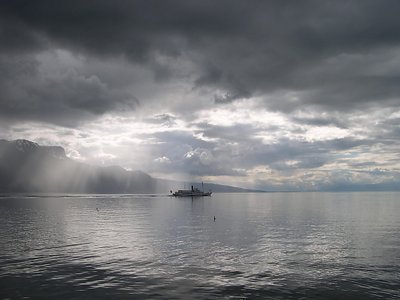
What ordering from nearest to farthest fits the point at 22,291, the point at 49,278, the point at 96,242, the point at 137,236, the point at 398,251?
the point at 22,291
the point at 49,278
the point at 398,251
the point at 96,242
the point at 137,236

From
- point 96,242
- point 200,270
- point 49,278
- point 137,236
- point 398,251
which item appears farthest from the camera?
point 137,236

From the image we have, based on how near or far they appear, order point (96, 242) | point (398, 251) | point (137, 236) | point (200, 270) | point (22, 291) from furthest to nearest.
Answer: point (137, 236), point (96, 242), point (398, 251), point (200, 270), point (22, 291)

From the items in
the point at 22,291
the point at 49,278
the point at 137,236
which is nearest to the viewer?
the point at 22,291

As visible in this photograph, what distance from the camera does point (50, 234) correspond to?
248 feet

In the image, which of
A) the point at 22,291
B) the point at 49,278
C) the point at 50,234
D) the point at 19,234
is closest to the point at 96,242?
the point at 50,234

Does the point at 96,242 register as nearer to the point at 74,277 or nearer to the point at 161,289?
the point at 74,277

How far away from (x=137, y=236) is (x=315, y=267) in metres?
40.9

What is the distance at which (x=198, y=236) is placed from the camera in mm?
74375

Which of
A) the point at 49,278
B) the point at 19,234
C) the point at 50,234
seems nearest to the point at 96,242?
the point at 50,234

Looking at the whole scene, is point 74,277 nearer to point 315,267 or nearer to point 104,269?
point 104,269

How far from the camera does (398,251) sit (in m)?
56.0

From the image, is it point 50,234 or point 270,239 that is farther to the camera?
point 50,234

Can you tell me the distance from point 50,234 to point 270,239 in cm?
4885

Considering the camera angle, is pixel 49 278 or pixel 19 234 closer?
pixel 49 278
